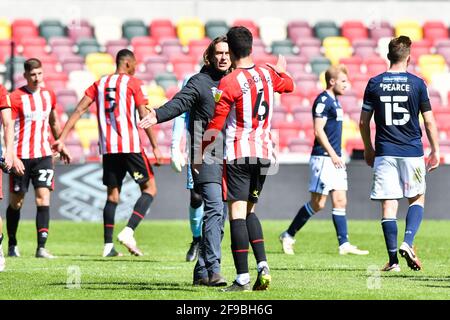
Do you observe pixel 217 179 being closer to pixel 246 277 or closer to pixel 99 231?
pixel 246 277

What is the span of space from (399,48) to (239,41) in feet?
8.11

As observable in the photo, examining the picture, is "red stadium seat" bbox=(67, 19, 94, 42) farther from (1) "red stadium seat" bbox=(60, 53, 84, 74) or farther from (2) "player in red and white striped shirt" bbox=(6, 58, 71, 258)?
(2) "player in red and white striped shirt" bbox=(6, 58, 71, 258)

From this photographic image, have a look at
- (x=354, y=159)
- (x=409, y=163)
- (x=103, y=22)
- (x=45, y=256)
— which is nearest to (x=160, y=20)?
(x=103, y=22)

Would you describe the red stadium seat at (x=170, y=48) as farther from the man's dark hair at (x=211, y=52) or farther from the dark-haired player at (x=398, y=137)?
the man's dark hair at (x=211, y=52)

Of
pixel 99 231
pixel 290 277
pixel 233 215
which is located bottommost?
pixel 99 231

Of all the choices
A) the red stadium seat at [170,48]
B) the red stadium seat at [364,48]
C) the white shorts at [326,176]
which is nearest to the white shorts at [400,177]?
the white shorts at [326,176]

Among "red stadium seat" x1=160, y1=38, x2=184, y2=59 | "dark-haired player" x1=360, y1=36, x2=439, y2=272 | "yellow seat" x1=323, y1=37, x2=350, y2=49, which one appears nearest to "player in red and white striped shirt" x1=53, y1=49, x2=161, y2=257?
"dark-haired player" x1=360, y1=36, x2=439, y2=272

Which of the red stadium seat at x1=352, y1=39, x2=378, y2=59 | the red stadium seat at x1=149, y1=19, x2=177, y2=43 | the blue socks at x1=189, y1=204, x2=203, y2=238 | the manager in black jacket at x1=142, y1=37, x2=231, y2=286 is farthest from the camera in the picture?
the red stadium seat at x1=149, y1=19, x2=177, y2=43

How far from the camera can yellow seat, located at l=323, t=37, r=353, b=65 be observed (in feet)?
89.8

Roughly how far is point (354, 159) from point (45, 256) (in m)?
7.96

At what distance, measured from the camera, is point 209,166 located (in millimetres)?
9289

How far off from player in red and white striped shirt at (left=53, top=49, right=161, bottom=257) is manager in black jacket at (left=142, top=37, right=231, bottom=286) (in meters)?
3.62

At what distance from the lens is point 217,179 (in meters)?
9.29

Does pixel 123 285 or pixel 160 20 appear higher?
pixel 160 20
